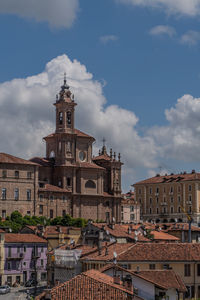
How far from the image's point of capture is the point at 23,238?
232 ft

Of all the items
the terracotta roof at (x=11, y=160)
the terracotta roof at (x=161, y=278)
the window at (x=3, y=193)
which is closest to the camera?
the terracotta roof at (x=161, y=278)

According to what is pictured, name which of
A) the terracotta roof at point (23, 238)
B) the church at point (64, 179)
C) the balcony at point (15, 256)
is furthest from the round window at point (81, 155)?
the balcony at point (15, 256)

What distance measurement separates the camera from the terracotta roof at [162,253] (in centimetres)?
4250

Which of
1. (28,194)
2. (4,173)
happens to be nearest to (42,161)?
(28,194)

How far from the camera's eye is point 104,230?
60906 mm

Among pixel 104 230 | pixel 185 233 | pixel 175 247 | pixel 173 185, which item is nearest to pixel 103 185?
pixel 173 185

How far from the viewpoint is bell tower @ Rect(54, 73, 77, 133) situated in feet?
383

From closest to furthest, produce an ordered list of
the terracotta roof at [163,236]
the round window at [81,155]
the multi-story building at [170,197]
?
1. the terracotta roof at [163,236]
2. the round window at [81,155]
3. the multi-story building at [170,197]

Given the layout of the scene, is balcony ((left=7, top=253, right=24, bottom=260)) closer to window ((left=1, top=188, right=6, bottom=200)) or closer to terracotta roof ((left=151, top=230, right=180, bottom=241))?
terracotta roof ((left=151, top=230, right=180, bottom=241))

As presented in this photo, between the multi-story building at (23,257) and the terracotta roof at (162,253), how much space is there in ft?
A: 82.5

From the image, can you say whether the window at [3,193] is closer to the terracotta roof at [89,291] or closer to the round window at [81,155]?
the round window at [81,155]

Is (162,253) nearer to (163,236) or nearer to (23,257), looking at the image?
(163,236)

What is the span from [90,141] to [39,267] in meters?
50.3

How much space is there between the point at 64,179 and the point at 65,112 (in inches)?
518
